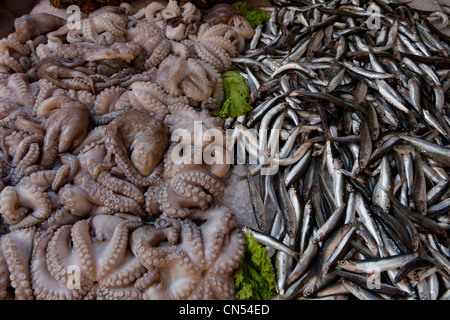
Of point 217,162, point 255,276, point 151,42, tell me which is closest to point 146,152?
point 217,162

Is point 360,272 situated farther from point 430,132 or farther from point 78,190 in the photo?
point 78,190

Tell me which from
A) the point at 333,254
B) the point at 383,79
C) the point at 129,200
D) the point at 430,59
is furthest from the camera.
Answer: the point at 430,59

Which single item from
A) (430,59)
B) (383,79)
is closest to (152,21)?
(383,79)

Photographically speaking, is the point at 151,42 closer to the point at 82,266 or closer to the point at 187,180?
the point at 187,180

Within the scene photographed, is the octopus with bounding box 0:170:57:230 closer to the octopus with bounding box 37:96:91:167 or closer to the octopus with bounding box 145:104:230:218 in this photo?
the octopus with bounding box 37:96:91:167

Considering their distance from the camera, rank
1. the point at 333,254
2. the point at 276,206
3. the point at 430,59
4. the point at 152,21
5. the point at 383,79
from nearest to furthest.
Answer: the point at 333,254 < the point at 276,206 < the point at 383,79 < the point at 430,59 < the point at 152,21

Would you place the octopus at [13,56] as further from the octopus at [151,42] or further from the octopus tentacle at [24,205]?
the octopus tentacle at [24,205]

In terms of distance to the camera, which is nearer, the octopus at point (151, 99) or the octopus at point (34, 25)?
the octopus at point (151, 99)

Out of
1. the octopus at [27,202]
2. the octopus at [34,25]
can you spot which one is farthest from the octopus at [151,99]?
the octopus at [34,25]
